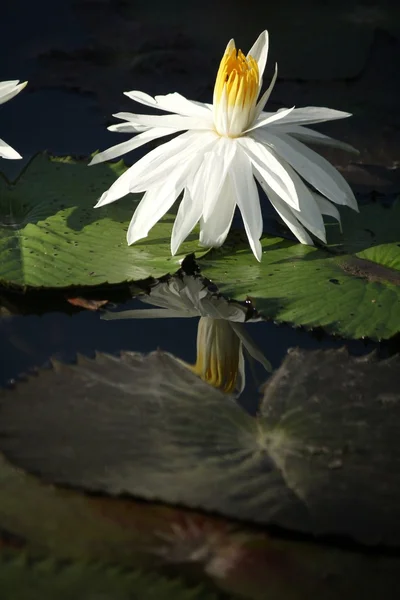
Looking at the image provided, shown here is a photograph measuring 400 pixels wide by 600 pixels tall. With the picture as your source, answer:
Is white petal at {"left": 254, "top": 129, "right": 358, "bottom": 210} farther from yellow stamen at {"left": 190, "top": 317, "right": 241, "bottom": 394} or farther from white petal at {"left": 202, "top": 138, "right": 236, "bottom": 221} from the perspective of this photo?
yellow stamen at {"left": 190, "top": 317, "right": 241, "bottom": 394}

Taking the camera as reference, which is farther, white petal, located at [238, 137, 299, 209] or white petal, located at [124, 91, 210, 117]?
white petal, located at [124, 91, 210, 117]

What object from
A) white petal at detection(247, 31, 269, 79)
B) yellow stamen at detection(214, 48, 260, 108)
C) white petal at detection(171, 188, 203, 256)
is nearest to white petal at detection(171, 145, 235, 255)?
white petal at detection(171, 188, 203, 256)

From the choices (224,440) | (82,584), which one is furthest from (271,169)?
(82,584)

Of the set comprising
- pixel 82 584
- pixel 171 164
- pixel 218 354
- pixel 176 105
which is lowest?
pixel 82 584

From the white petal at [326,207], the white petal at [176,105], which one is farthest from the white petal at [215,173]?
the white petal at [326,207]

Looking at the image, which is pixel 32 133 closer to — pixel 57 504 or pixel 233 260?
pixel 233 260

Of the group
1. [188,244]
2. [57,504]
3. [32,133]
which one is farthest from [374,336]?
[32,133]

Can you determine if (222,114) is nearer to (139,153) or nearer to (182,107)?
(182,107)
